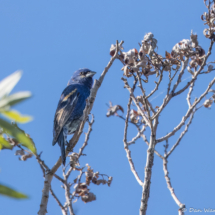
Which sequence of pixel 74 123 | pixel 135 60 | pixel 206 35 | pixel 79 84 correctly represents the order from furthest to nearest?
pixel 79 84
pixel 74 123
pixel 206 35
pixel 135 60

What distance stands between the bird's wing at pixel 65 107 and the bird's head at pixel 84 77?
0.36 meters

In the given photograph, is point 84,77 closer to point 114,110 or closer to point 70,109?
point 70,109

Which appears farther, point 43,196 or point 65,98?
point 65,98

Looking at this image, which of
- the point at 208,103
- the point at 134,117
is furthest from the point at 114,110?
the point at 208,103

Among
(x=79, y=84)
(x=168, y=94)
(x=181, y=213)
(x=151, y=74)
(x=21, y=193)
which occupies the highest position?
(x=79, y=84)

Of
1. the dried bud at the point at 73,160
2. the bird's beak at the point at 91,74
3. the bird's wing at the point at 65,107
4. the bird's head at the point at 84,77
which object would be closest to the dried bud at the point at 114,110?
the dried bud at the point at 73,160

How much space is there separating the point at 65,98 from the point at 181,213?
4135mm

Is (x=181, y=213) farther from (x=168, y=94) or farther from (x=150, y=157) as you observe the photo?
(x=168, y=94)

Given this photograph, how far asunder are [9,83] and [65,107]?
579cm

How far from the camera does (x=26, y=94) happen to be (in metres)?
0.77

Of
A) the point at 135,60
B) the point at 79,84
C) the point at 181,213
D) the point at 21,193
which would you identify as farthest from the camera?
Result: the point at 79,84

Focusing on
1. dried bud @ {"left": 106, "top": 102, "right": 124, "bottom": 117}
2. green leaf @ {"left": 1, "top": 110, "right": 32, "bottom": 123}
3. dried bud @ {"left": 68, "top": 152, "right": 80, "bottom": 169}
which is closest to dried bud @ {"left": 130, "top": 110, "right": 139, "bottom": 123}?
dried bud @ {"left": 106, "top": 102, "right": 124, "bottom": 117}

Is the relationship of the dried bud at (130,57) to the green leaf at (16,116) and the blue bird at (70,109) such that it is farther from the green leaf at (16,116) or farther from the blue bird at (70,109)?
the green leaf at (16,116)

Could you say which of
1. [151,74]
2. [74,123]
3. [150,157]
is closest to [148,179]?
[150,157]
